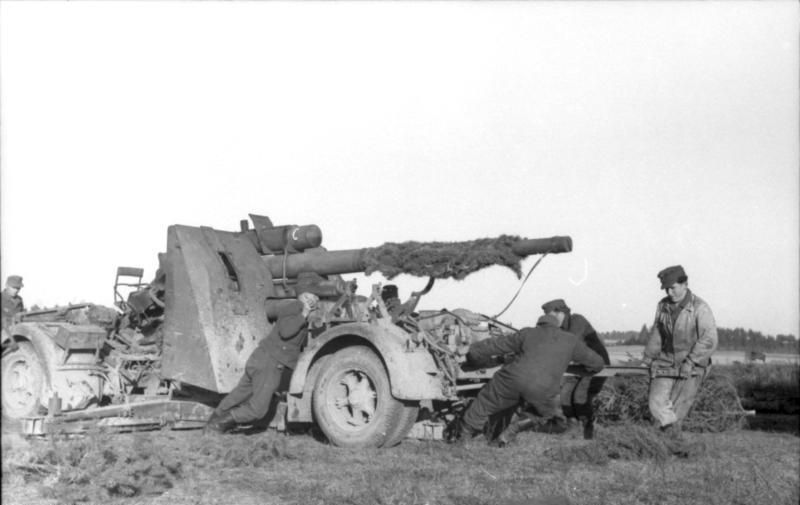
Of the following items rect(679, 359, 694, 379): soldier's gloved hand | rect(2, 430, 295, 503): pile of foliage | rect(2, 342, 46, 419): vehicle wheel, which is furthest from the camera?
rect(2, 342, 46, 419): vehicle wheel

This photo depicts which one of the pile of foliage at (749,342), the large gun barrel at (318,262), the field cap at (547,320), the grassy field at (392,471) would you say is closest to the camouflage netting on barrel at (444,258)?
the large gun barrel at (318,262)

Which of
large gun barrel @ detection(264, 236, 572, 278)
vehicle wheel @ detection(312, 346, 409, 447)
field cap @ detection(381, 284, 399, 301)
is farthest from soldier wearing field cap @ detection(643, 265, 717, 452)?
large gun barrel @ detection(264, 236, 572, 278)

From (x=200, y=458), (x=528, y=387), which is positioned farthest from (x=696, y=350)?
(x=200, y=458)

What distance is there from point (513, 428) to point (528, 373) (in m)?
0.67

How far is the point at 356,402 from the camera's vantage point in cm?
825

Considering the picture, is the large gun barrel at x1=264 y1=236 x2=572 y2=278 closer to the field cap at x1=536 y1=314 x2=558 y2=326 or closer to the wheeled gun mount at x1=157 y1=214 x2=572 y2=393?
the wheeled gun mount at x1=157 y1=214 x2=572 y2=393

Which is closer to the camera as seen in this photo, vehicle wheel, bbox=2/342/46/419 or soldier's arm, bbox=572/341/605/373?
soldier's arm, bbox=572/341/605/373

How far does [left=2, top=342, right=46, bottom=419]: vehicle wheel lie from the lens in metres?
9.72

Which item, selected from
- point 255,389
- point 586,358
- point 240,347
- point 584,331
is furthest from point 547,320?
point 240,347

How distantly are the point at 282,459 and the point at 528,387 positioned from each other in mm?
2327

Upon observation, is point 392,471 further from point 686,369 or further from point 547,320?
point 686,369

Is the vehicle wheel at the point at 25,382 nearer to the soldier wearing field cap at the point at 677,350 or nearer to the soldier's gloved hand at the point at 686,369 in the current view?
the soldier wearing field cap at the point at 677,350

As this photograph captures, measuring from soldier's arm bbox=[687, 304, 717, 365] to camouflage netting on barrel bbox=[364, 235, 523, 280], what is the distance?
179 centimetres

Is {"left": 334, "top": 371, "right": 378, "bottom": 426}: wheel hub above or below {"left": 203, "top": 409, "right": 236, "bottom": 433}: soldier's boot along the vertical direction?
above
